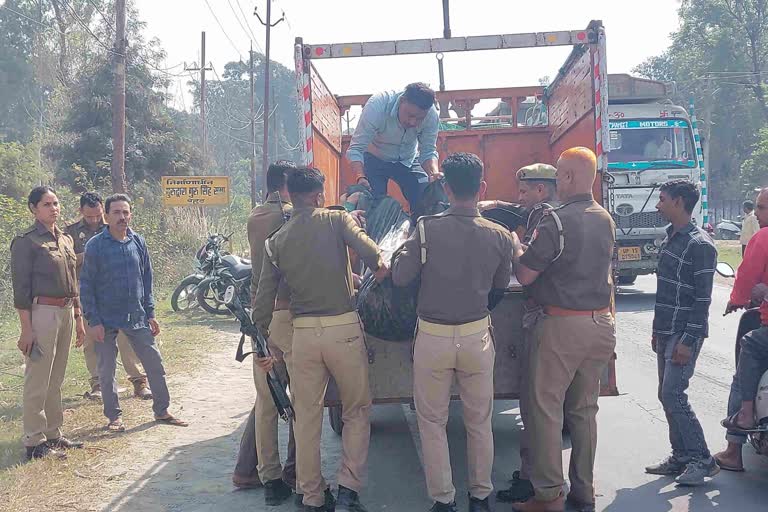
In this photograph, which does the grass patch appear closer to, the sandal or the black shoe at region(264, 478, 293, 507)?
the sandal

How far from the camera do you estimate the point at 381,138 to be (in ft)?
19.8

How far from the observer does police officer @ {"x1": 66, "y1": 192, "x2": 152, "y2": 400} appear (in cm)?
680

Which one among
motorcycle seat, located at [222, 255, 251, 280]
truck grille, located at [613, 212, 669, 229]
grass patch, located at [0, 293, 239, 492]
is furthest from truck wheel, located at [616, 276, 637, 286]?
grass patch, located at [0, 293, 239, 492]

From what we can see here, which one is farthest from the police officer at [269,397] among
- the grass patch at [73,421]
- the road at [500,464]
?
the grass patch at [73,421]

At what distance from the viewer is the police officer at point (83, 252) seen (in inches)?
268

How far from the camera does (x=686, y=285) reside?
446cm

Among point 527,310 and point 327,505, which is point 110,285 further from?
point 527,310

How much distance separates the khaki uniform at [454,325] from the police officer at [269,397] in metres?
0.87

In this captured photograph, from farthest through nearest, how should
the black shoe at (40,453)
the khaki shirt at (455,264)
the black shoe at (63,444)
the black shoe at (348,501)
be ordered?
the black shoe at (63,444) → the black shoe at (40,453) → the black shoe at (348,501) → the khaki shirt at (455,264)

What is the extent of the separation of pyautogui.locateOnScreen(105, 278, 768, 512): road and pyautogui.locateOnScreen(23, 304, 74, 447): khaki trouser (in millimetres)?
855

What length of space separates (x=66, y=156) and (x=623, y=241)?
15.2 meters

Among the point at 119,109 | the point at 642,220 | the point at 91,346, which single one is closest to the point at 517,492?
the point at 91,346

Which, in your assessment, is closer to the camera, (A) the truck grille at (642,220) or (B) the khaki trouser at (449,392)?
(B) the khaki trouser at (449,392)

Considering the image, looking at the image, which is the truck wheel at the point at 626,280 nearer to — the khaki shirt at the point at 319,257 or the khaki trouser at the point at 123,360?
the khaki trouser at the point at 123,360
